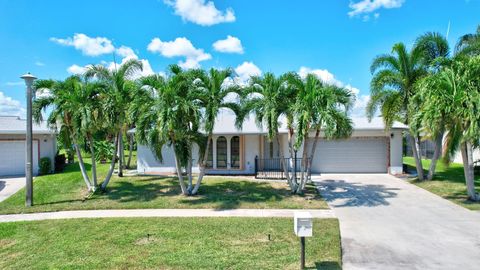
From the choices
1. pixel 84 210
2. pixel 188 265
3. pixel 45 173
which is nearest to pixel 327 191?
pixel 188 265

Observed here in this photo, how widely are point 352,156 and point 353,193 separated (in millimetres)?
5978

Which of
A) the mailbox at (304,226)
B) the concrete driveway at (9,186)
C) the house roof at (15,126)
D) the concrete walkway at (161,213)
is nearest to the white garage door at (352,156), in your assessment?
the concrete walkway at (161,213)

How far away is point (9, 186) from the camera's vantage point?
15.1 metres

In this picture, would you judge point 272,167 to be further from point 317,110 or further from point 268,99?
point 317,110

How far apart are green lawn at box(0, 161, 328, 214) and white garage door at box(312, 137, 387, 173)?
5144mm

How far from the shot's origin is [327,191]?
1377 cm

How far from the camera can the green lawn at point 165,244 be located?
640 cm

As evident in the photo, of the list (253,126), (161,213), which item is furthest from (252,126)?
(161,213)

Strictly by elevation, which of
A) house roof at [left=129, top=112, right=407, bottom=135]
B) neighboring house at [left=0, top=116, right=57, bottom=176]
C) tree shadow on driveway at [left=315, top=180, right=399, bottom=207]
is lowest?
tree shadow on driveway at [left=315, top=180, right=399, bottom=207]

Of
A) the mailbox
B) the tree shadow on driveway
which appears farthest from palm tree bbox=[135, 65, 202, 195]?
the mailbox

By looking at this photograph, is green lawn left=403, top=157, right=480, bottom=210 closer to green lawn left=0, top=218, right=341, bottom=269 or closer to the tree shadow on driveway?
the tree shadow on driveway

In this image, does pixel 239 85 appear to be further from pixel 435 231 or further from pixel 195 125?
pixel 435 231

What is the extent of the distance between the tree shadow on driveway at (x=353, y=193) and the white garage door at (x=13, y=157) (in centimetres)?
1739

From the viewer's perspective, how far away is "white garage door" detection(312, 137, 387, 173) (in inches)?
738
